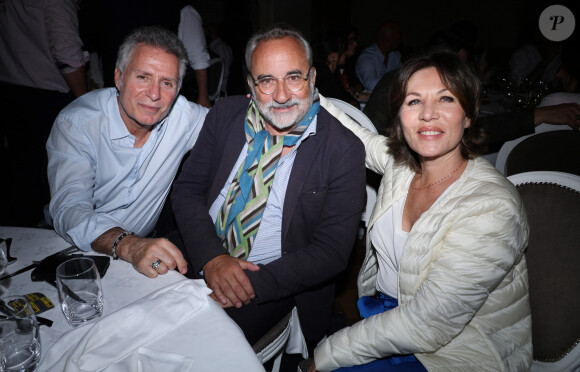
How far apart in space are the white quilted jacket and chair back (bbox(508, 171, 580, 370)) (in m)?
0.09

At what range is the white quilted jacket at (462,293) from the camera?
1.19 m

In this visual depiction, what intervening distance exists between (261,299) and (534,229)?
3.50ft

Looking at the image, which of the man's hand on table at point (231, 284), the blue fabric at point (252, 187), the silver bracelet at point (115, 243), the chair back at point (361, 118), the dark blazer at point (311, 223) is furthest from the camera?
the chair back at point (361, 118)

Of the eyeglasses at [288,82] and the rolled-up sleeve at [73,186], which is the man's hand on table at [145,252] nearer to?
the rolled-up sleeve at [73,186]

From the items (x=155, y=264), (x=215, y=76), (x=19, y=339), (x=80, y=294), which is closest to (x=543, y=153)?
(x=155, y=264)

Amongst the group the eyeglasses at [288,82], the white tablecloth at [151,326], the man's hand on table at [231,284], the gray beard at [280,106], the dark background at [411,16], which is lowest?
the man's hand on table at [231,284]

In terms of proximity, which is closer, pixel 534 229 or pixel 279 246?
pixel 534 229

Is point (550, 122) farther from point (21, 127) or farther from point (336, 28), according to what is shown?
point (21, 127)

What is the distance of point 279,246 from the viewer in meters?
1.77

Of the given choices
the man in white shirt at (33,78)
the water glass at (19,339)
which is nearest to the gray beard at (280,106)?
the water glass at (19,339)

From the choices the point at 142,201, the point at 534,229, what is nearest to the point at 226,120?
the point at 142,201

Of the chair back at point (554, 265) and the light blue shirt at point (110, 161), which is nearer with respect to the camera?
the chair back at point (554, 265)

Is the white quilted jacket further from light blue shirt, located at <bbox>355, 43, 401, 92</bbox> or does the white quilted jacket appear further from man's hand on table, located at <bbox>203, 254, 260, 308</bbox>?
light blue shirt, located at <bbox>355, 43, 401, 92</bbox>

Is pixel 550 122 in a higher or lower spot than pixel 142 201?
higher
